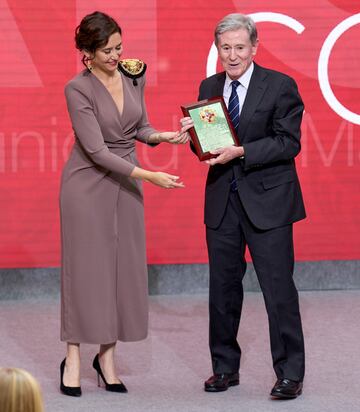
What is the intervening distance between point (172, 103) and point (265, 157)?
7.58 ft

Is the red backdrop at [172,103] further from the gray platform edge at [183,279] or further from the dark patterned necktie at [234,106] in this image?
the dark patterned necktie at [234,106]

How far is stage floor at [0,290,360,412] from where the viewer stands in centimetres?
369

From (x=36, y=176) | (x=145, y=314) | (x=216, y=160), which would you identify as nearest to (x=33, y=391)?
(x=216, y=160)

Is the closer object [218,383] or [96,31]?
[96,31]

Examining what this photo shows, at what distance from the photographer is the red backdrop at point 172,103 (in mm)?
5693

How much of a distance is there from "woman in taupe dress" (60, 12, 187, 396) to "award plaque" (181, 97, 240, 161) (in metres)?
0.16

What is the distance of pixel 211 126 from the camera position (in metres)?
3.59

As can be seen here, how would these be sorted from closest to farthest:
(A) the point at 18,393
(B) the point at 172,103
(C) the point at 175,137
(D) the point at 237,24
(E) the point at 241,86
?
(A) the point at 18,393 → (D) the point at 237,24 → (E) the point at 241,86 → (C) the point at 175,137 → (B) the point at 172,103

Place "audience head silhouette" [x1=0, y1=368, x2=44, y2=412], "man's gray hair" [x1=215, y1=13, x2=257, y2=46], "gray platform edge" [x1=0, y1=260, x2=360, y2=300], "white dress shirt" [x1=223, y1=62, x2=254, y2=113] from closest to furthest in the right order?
"audience head silhouette" [x1=0, y1=368, x2=44, y2=412]
"man's gray hair" [x1=215, y1=13, x2=257, y2=46]
"white dress shirt" [x1=223, y1=62, x2=254, y2=113]
"gray platform edge" [x1=0, y1=260, x2=360, y2=300]

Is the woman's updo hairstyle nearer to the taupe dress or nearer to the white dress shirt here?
the taupe dress

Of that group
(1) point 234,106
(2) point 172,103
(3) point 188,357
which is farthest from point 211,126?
(2) point 172,103

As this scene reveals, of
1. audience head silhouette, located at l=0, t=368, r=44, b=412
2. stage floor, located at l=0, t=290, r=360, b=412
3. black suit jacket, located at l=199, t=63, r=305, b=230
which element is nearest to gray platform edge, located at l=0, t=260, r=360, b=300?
stage floor, located at l=0, t=290, r=360, b=412

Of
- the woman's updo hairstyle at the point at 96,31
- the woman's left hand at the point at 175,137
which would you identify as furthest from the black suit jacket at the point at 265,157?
the woman's updo hairstyle at the point at 96,31

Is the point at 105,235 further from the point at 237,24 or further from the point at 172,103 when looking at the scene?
the point at 172,103
